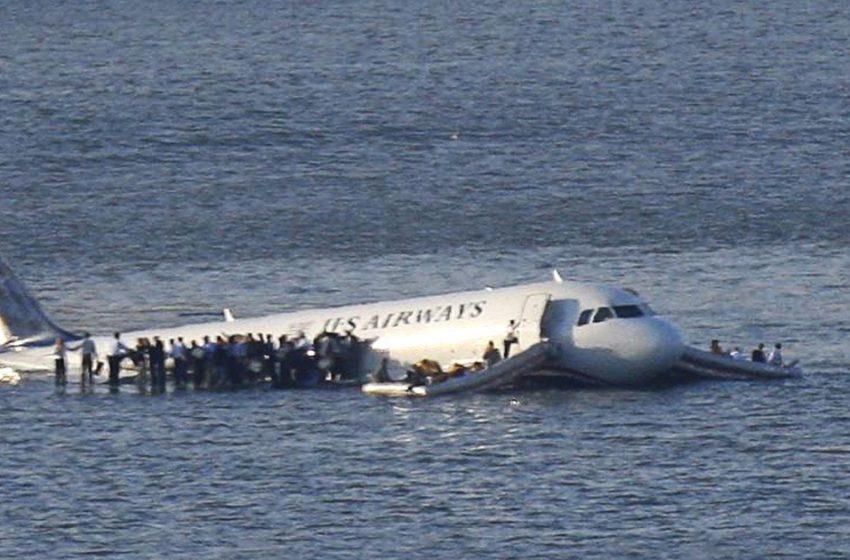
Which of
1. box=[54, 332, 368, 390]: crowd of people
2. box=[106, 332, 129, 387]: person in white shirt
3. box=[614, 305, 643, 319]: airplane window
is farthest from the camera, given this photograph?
box=[106, 332, 129, 387]: person in white shirt

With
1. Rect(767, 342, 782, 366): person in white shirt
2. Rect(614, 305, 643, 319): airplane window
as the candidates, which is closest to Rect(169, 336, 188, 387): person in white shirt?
Rect(614, 305, 643, 319): airplane window

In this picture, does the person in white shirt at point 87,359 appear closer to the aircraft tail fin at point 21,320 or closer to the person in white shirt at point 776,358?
the aircraft tail fin at point 21,320

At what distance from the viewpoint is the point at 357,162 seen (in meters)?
176

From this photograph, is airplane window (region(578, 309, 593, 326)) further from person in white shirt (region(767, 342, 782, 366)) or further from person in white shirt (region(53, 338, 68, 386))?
person in white shirt (region(53, 338, 68, 386))

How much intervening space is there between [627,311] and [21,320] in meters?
31.7

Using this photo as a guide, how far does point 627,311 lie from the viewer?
4168 inches

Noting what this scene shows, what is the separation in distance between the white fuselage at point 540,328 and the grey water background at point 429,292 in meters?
1.64

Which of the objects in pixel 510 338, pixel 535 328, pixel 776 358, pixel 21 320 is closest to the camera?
pixel 535 328

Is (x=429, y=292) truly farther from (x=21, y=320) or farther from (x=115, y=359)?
(x=115, y=359)

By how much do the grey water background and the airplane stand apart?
62.2 inches

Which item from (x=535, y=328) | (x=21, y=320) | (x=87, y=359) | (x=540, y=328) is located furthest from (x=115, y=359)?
(x=540, y=328)

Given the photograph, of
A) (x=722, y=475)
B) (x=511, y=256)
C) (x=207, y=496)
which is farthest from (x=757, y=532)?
(x=511, y=256)

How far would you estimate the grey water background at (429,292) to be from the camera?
84.0 meters

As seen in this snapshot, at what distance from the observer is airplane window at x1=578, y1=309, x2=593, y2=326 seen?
346 ft
